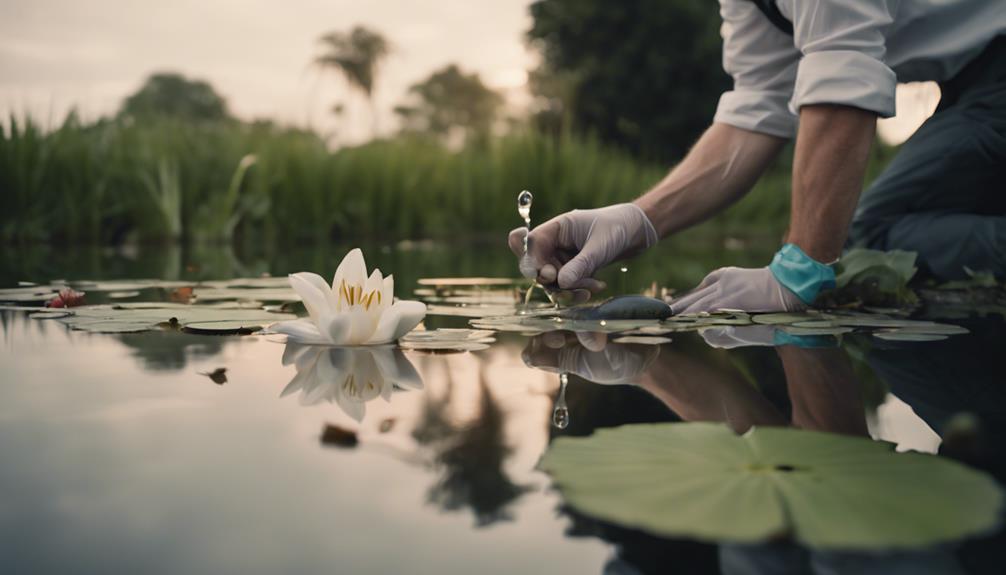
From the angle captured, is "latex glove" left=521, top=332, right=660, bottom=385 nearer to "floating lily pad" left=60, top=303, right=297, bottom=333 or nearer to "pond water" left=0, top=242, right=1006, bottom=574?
"pond water" left=0, top=242, right=1006, bottom=574

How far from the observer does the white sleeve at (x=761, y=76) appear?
220cm

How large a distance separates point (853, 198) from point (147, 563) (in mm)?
1552

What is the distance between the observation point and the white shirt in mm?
1709

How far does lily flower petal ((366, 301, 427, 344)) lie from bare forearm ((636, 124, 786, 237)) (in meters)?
1.02

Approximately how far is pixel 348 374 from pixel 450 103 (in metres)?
40.3

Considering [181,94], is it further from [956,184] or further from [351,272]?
[351,272]

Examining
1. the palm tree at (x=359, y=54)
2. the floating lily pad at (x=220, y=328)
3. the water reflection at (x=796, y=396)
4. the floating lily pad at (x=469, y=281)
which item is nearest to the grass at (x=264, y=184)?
the floating lily pad at (x=469, y=281)

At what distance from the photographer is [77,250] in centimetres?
451

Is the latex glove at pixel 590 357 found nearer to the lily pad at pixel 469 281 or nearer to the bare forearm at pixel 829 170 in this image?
the bare forearm at pixel 829 170

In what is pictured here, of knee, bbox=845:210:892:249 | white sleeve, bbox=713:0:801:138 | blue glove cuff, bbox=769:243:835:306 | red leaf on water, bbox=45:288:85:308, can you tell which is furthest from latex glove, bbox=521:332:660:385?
knee, bbox=845:210:892:249

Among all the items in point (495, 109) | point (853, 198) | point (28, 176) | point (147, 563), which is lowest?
point (147, 563)

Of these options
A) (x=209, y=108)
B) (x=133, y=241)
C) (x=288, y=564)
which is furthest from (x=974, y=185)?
(x=209, y=108)

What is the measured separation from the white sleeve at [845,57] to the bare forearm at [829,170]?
35 millimetres

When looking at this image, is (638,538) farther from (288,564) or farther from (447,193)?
(447,193)
